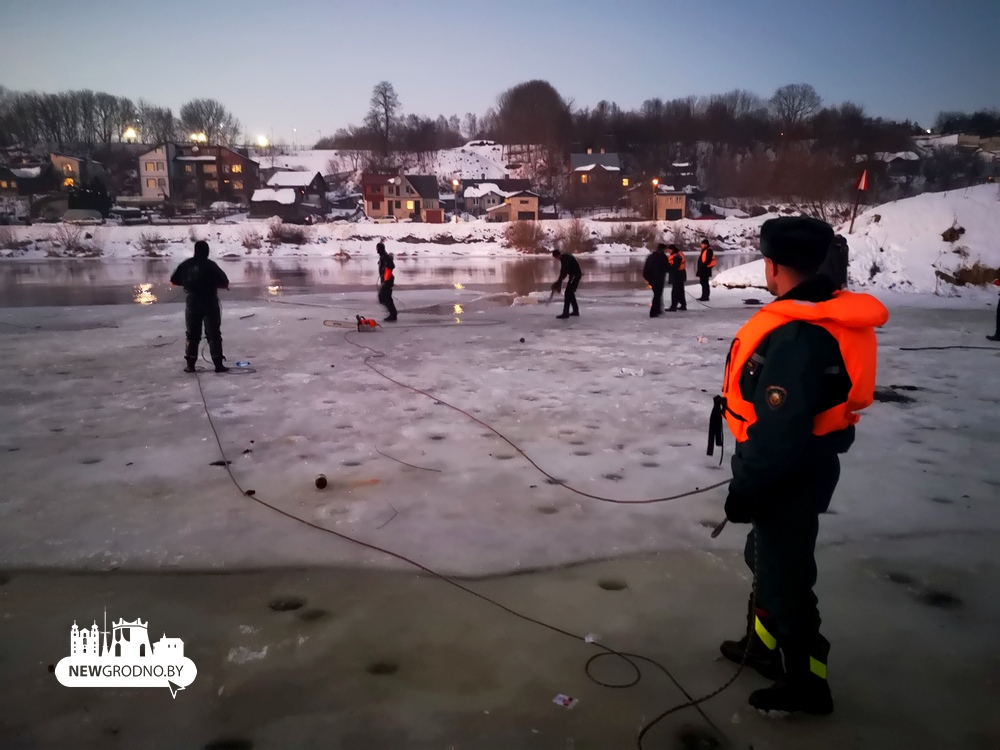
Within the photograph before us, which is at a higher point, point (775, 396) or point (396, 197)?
point (396, 197)

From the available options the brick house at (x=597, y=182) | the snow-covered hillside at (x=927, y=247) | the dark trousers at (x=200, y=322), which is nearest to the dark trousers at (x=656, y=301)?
the snow-covered hillside at (x=927, y=247)

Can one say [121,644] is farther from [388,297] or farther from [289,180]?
[289,180]

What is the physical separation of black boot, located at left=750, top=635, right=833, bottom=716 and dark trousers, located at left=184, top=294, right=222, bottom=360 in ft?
26.8

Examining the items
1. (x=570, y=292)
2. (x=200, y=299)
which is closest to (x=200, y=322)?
(x=200, y=299)

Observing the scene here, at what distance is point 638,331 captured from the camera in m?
12.5

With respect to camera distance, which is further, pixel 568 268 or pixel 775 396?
pixel 568 268

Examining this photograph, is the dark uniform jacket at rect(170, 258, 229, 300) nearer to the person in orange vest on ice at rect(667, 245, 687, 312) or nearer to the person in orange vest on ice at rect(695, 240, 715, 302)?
the person in orange vest on ice at rect(667, 245, 687, 312)

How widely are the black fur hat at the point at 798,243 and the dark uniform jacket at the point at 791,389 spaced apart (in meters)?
0.08

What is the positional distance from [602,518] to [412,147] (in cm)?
12855

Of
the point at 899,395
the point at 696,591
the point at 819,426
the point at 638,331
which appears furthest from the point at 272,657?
the point at 638,331

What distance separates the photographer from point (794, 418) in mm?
2328

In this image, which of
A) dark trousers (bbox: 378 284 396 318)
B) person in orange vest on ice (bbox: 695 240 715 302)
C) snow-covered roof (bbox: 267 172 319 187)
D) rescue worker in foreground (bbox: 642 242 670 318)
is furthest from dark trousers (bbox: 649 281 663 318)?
snow-covered roof (bbox: 267 172 319 187)

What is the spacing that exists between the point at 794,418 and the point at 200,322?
857cm

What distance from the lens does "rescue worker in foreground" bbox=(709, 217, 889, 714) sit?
2346 mm
